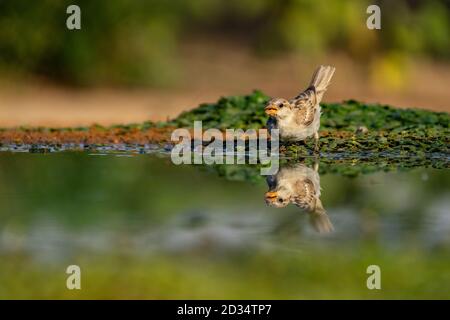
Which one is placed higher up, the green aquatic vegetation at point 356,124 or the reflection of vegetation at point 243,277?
the green aquatic vegetation at point 356,124

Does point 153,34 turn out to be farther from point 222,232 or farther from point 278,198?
point 222,232

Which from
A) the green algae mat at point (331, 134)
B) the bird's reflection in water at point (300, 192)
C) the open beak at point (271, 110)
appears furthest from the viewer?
Result: the green algae mat at point (331, 134)

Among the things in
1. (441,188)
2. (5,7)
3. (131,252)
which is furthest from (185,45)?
(131,252)

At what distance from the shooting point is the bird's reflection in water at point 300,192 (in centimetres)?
737

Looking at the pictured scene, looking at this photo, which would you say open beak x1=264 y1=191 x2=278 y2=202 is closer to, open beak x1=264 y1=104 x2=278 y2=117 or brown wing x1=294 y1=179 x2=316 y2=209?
brown wing x1=294 y1=179 x2=316 y2=209

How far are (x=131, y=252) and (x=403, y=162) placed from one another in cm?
424

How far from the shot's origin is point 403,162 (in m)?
9.87

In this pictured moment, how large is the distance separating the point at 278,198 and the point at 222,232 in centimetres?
121

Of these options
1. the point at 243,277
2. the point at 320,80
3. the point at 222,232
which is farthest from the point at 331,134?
the point at 243,277

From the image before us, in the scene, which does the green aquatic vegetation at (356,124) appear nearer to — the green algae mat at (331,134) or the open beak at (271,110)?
the green algae mat at (331,134)

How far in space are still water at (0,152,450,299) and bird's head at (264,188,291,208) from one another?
0.01 m

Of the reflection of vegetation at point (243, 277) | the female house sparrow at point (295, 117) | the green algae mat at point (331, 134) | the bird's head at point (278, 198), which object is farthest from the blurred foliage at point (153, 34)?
the reflection of vegetation at point (243, 277)

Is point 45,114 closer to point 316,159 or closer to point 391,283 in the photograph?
point 316,159

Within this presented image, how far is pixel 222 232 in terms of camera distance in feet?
22.7
